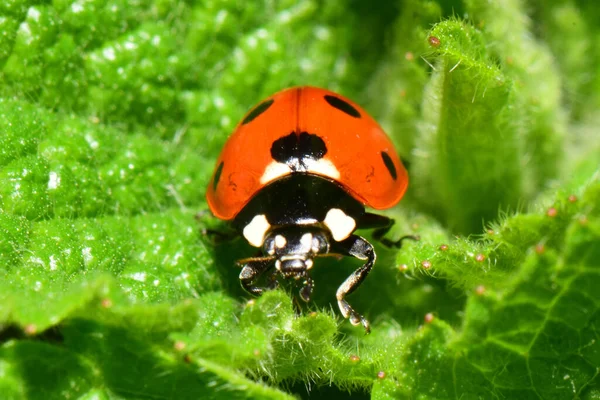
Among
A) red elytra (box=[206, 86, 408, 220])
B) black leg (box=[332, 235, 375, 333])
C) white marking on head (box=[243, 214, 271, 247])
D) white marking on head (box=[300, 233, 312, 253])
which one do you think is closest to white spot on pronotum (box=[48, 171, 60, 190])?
red elytra (box=[206, 86, 408, 220])

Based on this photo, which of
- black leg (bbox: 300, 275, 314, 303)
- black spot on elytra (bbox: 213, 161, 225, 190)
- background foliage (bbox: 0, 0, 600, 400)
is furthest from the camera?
black spot on elytra (bbox: 213, 161, 225, 190)

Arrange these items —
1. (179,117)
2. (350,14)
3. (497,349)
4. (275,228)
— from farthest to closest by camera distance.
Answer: (350,14) → (179,117) → (275,228) → (497,349)

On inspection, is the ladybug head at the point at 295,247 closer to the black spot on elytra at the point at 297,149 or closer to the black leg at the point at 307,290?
the black leg at the point at 307,290

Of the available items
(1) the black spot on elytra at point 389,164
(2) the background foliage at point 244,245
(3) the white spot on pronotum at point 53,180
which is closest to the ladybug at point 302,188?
(1) the black spot on elytra at point 389,164

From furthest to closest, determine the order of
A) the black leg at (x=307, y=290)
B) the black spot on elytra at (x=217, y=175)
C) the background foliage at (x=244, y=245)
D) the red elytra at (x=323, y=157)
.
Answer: the black spot on elytra at (x=217, y=175) < the red elytra at (x=323, y=157) < the black leg at (x=307, y=290) < the background foliage at (x=244, y=245)

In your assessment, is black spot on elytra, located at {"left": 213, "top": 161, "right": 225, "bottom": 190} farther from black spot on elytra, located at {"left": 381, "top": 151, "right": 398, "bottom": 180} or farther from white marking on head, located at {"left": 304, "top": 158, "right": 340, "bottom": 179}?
black spot on elytra, located at {"left": 381, "top": 151, "right": 398, "bottom": 180}

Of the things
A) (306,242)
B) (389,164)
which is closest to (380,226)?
(389,164)

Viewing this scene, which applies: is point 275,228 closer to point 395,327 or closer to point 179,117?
point 395,327

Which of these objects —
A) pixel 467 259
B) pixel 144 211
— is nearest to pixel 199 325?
pixel 144 211
